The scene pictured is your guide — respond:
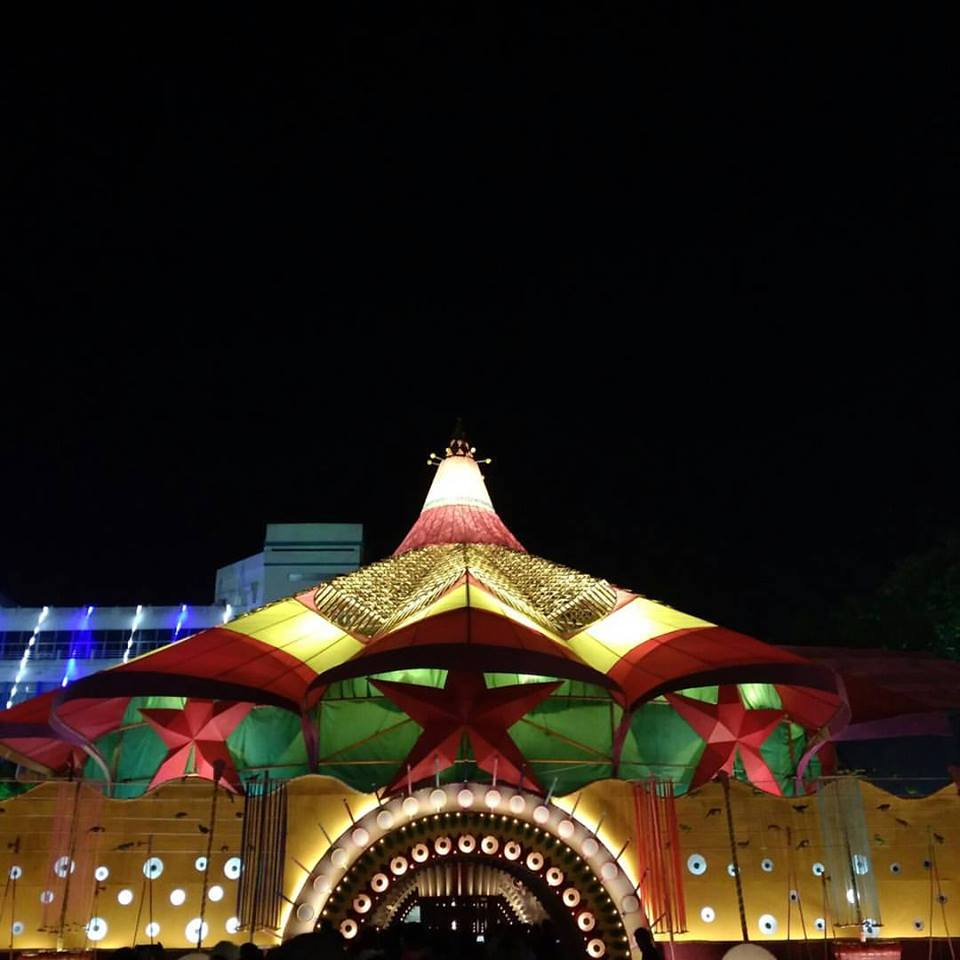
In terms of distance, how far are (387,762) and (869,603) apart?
2081 cm

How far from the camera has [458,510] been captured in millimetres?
16047

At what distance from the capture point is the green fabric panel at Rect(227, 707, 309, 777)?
42.0 feet

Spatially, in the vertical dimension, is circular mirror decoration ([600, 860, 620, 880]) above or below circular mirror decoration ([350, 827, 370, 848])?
below

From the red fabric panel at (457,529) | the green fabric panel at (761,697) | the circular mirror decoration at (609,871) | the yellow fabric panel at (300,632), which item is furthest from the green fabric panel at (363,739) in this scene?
the green fabric panel at (761,697)

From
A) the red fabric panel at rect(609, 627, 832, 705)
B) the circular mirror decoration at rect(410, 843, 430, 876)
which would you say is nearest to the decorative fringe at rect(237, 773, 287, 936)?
the circular mirror decoration at rect(410, 843, 430, 876)

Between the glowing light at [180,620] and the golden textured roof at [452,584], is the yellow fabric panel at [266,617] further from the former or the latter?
the glowing light at [180,620]

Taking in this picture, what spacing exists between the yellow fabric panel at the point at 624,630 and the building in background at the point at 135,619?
25.1 m

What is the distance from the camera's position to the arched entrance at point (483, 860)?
8289mm

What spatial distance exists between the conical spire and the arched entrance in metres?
7.03

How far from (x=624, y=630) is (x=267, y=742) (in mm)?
4723

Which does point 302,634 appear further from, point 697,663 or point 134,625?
point 134,625

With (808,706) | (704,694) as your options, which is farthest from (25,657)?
(808,706)

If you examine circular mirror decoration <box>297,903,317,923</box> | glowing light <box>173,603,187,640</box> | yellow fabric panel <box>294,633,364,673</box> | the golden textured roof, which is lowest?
circular mirror decoration <box>297,903,317,923</box>

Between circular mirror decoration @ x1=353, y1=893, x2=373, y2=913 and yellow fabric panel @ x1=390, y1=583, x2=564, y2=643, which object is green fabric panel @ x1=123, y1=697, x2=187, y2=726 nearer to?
yellow fabric panel @ x1=390, y1=583, x2=564, y2=643
